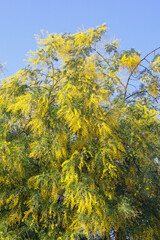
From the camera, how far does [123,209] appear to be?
13.1 ft

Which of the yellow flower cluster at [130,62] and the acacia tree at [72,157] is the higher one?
the yellow flower cluster at [130,62]

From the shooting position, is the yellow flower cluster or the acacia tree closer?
the acacia tree

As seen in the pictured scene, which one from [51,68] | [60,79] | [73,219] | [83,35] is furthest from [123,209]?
[83,35]

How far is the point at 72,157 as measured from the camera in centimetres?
418

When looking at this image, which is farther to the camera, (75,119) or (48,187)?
(48,187)

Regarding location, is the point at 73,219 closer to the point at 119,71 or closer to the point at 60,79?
the point at 60,79

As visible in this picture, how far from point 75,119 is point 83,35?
6.40 feet

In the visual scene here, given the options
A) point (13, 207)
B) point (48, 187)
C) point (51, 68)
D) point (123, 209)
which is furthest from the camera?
point (51, 68)

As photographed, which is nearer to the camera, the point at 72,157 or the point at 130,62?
the point at 72,157

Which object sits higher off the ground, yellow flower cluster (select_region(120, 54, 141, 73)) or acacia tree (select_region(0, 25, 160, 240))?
yellow flower cluster (select_region(120, 54, 141, 73))

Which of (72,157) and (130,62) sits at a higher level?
(130,62)

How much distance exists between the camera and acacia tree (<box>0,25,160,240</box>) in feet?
13.5

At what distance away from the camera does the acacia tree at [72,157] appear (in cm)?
411

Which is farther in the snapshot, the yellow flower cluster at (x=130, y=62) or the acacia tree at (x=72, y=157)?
the yellow flower cluster at (x=130, y=62)
